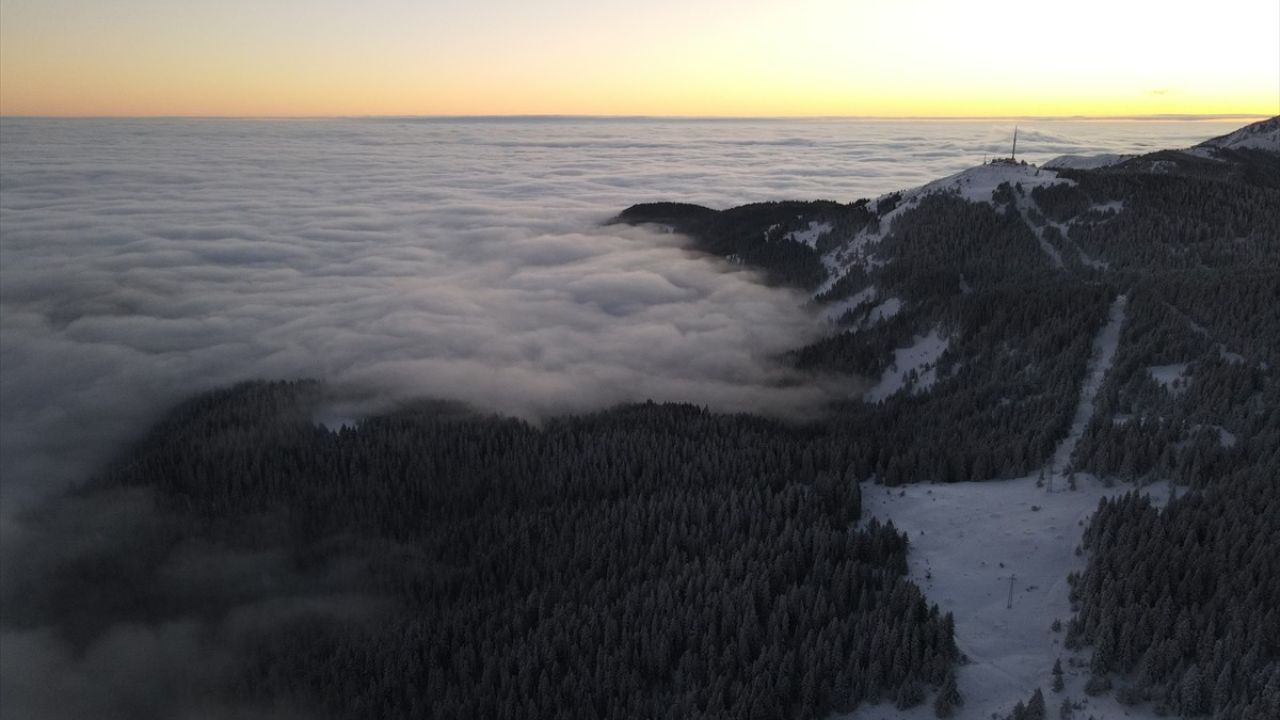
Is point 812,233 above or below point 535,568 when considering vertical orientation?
above

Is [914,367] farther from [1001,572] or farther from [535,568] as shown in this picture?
[535,568]

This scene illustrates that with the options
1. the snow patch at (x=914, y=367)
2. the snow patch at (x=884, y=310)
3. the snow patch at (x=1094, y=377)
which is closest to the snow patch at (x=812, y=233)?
the snow patch at (x=884, y=310)

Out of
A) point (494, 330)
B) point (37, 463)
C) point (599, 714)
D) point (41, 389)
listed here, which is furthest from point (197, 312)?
point (599, 714)

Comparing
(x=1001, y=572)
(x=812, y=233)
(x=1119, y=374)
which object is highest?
(x=812, y=233)

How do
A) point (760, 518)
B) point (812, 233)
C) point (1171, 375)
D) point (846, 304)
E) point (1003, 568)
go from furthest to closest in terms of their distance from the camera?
point (812, 233), point (846, 304), point (1171, 375), point (760, 518), point (1003, 568)

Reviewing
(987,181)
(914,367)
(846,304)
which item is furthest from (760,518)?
(987,181)

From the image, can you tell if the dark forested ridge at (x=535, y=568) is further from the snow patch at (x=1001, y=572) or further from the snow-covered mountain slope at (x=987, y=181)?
the snow-covered mountain slope at (x=987, y=181)

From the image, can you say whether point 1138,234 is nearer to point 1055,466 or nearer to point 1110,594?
point 1055,466
